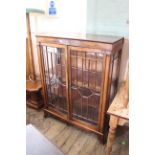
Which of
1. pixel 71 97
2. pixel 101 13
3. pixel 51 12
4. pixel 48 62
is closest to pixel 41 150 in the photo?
pixel 71 97

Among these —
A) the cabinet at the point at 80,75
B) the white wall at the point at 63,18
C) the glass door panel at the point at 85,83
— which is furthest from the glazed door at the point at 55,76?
the white wall at the point at 63,18

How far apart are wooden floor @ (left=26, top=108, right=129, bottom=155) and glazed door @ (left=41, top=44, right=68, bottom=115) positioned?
0.20 m

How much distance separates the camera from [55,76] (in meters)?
1.86

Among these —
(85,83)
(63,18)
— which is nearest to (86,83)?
(85,83)

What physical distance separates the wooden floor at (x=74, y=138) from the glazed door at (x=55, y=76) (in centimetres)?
20

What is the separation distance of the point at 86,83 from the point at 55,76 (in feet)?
1.39

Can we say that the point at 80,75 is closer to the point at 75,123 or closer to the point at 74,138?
the point at 75,123

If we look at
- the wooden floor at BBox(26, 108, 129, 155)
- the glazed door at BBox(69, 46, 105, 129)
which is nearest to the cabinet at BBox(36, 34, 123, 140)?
the glazed door at BBox(69, 46, 105, 129)

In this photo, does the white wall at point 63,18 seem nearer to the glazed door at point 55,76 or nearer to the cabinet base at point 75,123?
the glazed door at point 55,76

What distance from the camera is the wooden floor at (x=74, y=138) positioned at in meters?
1.63

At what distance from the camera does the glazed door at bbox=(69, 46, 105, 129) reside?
1.48m

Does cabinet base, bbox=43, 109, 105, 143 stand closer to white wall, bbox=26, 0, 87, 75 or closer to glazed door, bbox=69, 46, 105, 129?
glazed door, bbox=69, 46, 105, 129

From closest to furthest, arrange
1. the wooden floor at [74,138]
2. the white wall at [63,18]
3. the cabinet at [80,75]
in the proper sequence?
the cabinet at [80,75]
the wooden floor at [74,138]
the white wall at [63,18]
